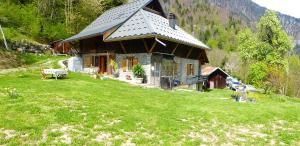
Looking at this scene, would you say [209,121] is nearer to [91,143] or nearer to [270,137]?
[270,137]

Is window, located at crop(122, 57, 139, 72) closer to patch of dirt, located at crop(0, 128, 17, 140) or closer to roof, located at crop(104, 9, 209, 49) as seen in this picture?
roof, located at crop(104, 9, 209, 49)

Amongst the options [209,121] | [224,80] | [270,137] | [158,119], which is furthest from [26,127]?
[224,80]

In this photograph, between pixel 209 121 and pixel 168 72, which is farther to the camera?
Result: pixel 168 72

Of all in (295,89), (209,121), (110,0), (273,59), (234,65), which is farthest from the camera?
(234,65)

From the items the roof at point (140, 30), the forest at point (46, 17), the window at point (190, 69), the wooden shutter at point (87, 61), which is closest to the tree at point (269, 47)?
the window at point (190, 69)

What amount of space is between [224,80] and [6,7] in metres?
37.4

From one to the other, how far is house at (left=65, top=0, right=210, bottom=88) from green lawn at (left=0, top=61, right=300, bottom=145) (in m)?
9.75

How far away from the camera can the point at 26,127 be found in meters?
9.55

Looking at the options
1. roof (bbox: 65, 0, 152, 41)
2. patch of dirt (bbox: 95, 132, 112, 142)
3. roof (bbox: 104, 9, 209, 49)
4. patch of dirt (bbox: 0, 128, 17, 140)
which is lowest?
patch of dirt (bbox: 95, 132, 112, 142)

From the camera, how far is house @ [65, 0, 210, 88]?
2531 cm

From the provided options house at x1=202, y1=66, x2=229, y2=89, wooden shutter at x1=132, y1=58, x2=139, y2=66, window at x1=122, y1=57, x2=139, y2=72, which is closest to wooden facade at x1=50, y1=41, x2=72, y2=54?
house at x1=202, y1=66, x2=229, y2=89

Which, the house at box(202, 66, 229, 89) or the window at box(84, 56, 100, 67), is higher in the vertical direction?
the window at box(84, 56, 100, 67)

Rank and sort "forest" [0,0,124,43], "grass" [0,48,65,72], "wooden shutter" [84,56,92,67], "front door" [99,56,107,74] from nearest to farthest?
"grass" [0,48,65,72]
"front door" [99,56,107,74]
"wooden shutter" [84,56,92,67]
"forest" [0,0,124,43]

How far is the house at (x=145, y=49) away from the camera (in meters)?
25.3
